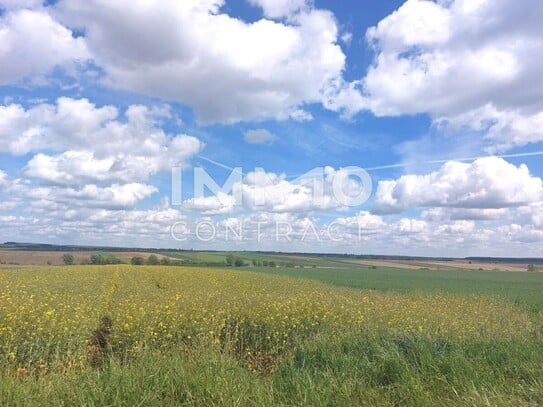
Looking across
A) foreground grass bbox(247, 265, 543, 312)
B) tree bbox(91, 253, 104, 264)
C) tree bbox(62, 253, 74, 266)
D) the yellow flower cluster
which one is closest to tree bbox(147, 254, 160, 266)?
tree bbox(91, 253, 104, 264)

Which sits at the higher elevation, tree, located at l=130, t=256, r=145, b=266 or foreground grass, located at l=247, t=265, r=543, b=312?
tree, located at l=130, t=256, r=145, b=266

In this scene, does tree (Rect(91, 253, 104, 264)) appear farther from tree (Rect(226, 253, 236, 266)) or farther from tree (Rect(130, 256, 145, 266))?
tree (Rect(226, 253, 236, 266))

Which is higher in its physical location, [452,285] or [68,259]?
[68,259]

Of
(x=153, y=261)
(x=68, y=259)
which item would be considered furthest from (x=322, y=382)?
(x=68, y=259)

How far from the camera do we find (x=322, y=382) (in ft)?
16.9

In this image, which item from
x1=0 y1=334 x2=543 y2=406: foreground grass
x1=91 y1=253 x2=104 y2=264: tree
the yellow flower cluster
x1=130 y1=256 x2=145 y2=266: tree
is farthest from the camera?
x1=130 y1=256 x2=145 y2=266: tree

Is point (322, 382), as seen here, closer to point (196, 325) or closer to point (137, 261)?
point (196, 325)

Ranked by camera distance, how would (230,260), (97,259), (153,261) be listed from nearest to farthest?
1. (97,259)
2. (153,261)
3. (230,260)

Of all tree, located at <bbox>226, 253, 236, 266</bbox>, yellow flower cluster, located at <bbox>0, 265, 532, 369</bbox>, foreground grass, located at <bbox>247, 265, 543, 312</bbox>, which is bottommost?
foreground grass, located at <bbox>247, 265, 543, 312</bbox>

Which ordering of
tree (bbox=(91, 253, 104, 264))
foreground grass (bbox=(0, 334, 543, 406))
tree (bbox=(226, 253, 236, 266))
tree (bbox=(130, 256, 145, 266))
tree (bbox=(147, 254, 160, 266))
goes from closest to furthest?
foreground grass (bbox=(0, 334, 543, 406)) < tree (bbox=(91, 253, 104, 264)) < tree (bbox=(130, 256, 145, 266)) < tree (bbox=(147, 254, 160, 266)) < tree (bbox=(226, 253, 236, 266))

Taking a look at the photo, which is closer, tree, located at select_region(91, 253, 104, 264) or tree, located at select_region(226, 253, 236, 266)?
tree, located at select_region(91, 253, 104, 264)

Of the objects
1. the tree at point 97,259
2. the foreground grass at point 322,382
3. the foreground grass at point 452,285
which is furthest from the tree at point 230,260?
the foreground grass at point 322,382

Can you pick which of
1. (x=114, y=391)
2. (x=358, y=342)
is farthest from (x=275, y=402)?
(x=358, y=342)

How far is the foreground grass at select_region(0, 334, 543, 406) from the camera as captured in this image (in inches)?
175
